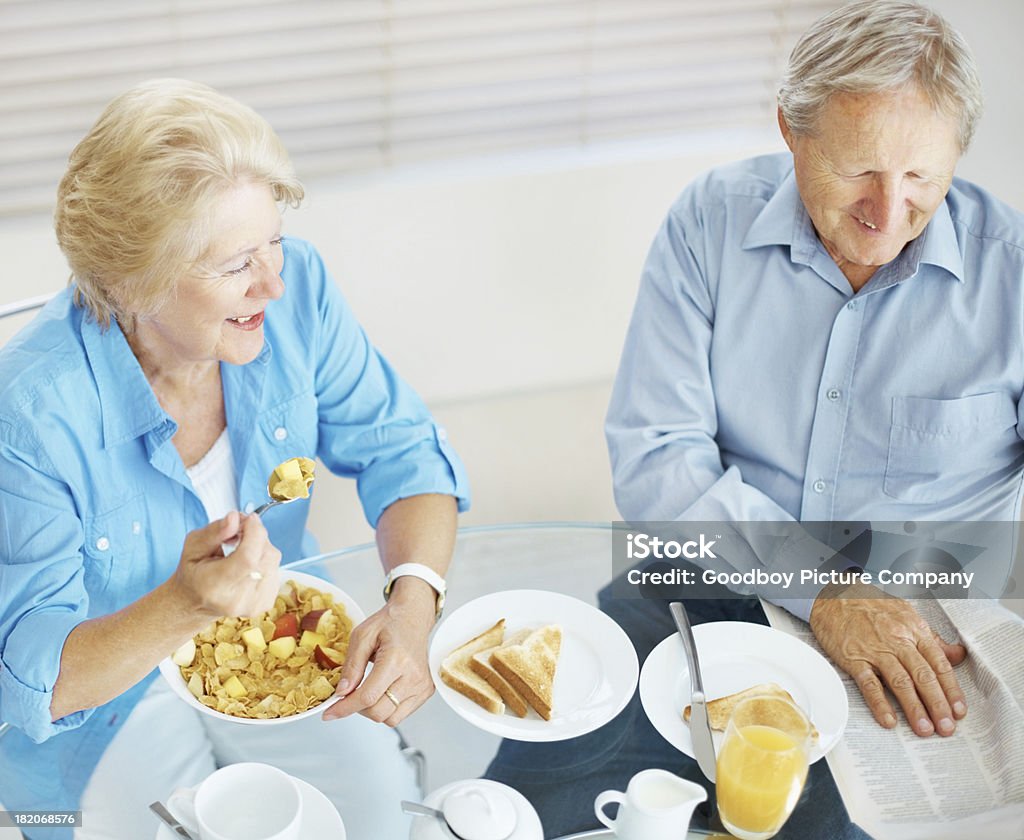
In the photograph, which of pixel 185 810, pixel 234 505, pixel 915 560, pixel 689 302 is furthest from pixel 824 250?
pixel 185 810

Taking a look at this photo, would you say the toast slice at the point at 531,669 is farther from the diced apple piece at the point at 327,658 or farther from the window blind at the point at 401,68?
the window blind at the point at 401,68

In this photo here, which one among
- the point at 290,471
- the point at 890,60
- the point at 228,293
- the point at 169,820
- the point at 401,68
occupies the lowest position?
the point at 169,820

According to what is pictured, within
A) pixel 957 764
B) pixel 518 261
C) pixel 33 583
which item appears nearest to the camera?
pixel 957 764

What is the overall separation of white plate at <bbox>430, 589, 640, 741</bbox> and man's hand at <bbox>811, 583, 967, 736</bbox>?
0.87ft

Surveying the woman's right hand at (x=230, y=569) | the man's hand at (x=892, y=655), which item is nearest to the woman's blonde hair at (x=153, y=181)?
the woman's right hand at (x=230, y=569)

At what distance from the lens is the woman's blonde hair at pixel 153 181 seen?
1.35 metres

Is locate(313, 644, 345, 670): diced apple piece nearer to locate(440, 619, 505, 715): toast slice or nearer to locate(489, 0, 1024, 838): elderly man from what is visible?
locate(440, 619, 505, 715): toast slice

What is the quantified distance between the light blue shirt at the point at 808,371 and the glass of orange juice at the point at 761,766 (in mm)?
420

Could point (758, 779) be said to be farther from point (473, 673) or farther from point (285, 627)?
point (285, 627)

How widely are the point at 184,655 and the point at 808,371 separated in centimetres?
97

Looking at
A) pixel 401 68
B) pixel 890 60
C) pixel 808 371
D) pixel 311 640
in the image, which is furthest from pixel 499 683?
pixel 401 68

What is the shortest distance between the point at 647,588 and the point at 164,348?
0.74m

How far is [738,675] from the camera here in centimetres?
137

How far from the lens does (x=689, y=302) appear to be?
5.74ft
